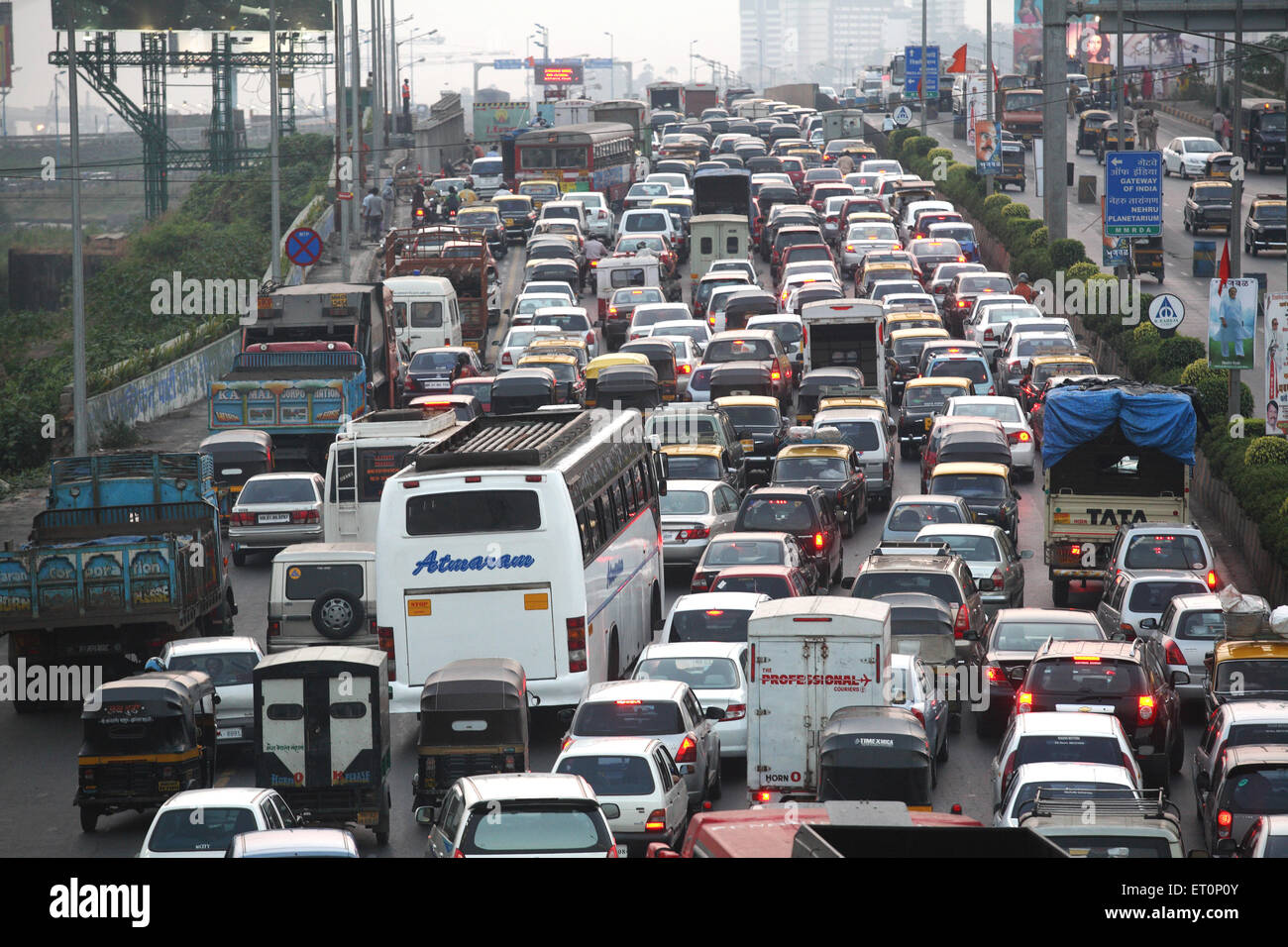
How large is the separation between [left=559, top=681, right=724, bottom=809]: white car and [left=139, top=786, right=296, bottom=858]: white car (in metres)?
3.25

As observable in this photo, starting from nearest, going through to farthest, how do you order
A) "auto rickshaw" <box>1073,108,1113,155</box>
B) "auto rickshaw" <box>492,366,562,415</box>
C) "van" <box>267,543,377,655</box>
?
"van" <box>267,543,377,655</box> → "auto rickshaw" <box>492,366,562,415</box> → "auto rickshaw" <box>1073,108,1113,155</box>

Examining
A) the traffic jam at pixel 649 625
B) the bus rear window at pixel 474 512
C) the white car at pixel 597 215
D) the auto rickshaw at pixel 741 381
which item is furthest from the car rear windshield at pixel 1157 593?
the white car at pixel 597 215

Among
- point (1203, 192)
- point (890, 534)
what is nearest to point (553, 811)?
point (890, 534)

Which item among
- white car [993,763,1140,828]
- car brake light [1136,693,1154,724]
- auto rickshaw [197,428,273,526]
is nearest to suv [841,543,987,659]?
car brake light [1136,693,1154,724]

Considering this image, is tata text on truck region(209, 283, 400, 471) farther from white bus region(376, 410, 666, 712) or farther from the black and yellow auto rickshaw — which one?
the black and yellow auto rickshaw

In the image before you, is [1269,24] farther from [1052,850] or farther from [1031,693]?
[1052,850]

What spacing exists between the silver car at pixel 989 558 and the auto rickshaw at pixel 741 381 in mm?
12303

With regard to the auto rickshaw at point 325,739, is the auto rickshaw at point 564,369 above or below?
above

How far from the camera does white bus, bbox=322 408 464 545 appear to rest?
96.1 feet

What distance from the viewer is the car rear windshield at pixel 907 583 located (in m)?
23.0

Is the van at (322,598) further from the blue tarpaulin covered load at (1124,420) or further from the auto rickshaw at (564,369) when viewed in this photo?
the auto rickshaw at (564,369)

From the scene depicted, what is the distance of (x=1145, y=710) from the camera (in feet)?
62.4

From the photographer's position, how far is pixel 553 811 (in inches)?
558
